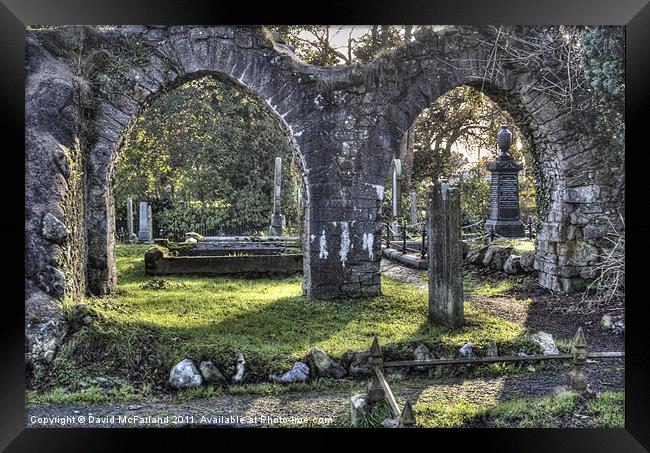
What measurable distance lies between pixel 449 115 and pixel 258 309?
8193 millimetres

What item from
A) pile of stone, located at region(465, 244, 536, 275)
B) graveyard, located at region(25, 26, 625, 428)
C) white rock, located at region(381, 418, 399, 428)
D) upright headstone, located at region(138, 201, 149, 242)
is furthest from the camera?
upright headstone, located at region(138, 201, 149, 242)

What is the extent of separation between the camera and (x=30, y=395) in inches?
163

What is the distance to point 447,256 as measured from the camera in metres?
5.01

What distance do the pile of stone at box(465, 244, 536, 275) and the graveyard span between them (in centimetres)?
4

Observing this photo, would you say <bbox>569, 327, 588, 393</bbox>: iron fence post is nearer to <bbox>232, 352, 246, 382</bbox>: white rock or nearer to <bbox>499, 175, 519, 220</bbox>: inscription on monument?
<bbox>232, 352, 246, 382</bbox>: white rock

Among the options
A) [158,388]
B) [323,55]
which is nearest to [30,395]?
[158,388]

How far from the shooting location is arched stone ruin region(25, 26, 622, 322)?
5781mm

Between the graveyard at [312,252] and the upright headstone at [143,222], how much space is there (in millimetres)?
35

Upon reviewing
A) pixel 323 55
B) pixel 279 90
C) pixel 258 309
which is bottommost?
pixel 258 309

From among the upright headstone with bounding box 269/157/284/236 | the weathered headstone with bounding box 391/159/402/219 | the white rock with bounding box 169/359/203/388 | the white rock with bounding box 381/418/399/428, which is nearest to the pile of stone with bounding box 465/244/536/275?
the upright headstone with bounding box 269/157/284/236

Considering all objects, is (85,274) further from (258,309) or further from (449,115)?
(449,115)

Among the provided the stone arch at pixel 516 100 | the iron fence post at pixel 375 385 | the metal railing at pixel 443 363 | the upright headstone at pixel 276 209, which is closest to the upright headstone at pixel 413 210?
the upright headstone at pixel 276 209

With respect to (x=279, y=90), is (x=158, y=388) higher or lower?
lower
